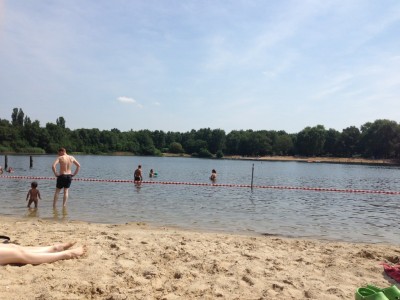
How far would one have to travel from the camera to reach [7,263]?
508 centimetres

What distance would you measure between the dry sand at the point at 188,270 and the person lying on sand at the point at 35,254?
0.35ft

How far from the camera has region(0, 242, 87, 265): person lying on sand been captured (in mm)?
5045

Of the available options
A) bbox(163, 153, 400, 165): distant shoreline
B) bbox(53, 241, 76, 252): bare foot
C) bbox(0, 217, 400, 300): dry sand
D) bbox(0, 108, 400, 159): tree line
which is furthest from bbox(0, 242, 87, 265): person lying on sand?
bbox(163, 153, 400, 165): distant shoreline

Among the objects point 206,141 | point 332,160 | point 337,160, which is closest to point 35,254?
point 337,160

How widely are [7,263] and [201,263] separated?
2.91 m

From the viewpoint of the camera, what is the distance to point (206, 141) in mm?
168125

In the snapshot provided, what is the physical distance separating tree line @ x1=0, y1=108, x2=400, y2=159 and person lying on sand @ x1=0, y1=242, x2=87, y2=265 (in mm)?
112833

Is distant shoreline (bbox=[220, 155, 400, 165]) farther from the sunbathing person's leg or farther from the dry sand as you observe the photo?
the sunbathing person's leg

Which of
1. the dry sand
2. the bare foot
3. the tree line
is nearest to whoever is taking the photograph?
the dry sand

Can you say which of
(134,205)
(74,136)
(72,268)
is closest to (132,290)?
(72,268)

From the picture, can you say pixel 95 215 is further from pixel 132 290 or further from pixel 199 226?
pixel 132 290

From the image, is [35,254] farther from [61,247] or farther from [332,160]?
[332,160]

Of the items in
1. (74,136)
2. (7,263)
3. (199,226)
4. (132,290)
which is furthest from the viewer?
(74,136)

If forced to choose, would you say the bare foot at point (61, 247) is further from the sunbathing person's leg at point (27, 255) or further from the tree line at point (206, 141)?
the tree line at point (206, 141)
